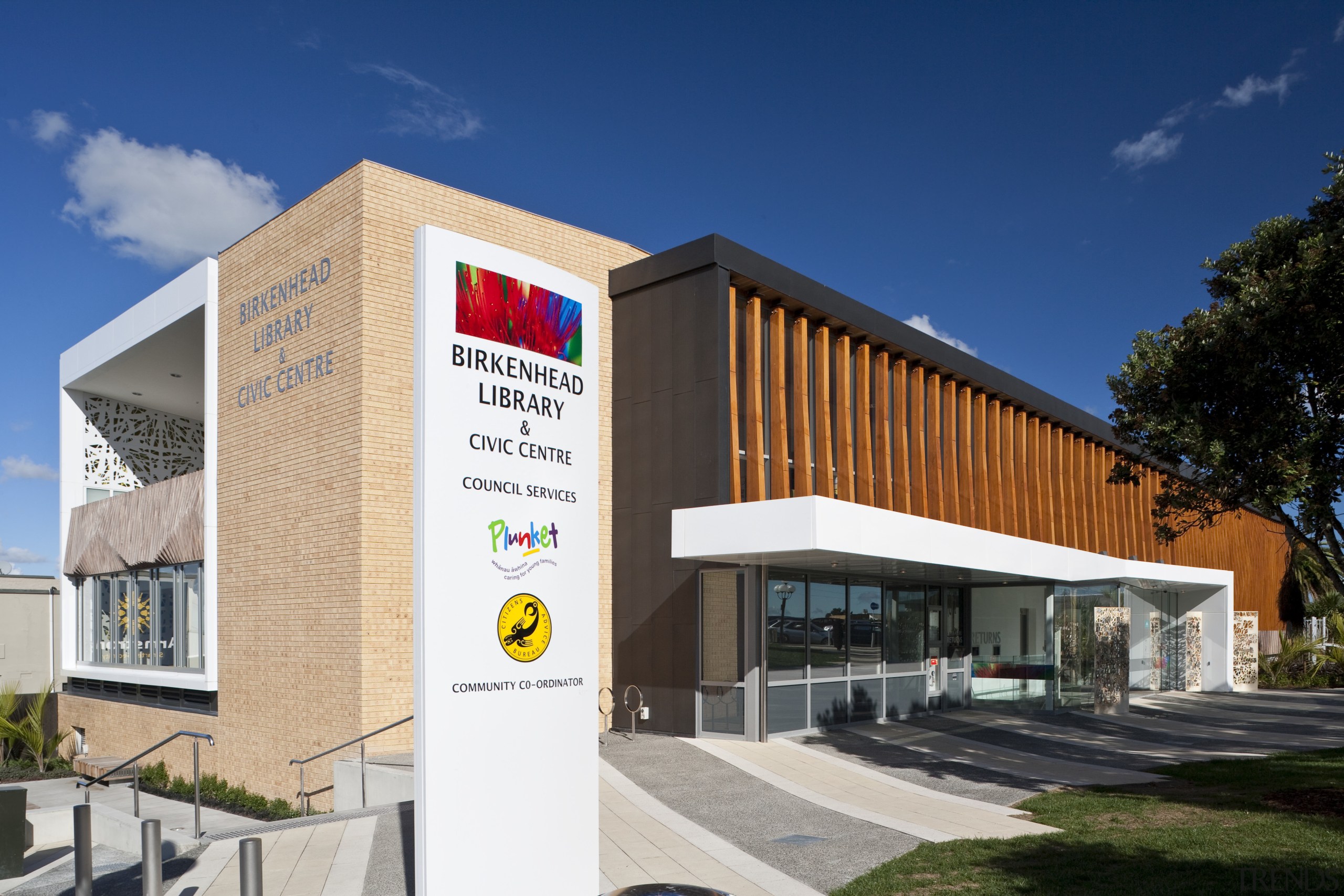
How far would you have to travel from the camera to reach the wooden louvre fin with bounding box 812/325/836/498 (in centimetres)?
1717

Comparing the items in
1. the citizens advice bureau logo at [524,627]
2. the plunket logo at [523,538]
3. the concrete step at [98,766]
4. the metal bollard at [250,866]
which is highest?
the plunket logo at [523,538]

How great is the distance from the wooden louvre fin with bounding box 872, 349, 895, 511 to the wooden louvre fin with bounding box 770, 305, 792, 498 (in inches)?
105

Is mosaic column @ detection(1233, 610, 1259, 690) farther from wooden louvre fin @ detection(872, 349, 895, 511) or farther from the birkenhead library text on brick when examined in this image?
wooden louvre fin @ detection(872, 349, 895, 511)

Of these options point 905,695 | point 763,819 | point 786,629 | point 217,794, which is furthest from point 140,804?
point 905,695

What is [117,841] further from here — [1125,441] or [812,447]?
[1125,441]

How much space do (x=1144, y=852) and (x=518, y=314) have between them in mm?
7148

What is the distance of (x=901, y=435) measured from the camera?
19.7 m

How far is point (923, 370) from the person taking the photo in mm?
20719

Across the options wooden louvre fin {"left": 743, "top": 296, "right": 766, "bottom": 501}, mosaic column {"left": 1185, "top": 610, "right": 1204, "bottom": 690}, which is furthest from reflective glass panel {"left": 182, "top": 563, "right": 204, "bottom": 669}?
mosaic column {"left": 1185, "top": 610, "right": 1204, "bottom": 690}

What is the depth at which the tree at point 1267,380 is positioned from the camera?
→ 10.5 m

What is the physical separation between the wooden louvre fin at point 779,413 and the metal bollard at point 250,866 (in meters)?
10.9

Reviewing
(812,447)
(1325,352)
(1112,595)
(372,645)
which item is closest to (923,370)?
(812,447)

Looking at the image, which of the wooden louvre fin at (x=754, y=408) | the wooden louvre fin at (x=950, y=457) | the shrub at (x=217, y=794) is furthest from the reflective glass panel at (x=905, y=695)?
the shrub at (x=217, y=794)

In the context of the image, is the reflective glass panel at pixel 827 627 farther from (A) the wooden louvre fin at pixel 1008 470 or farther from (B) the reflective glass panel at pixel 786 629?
(A) the wooden louvre fin at pixel 1008 470
